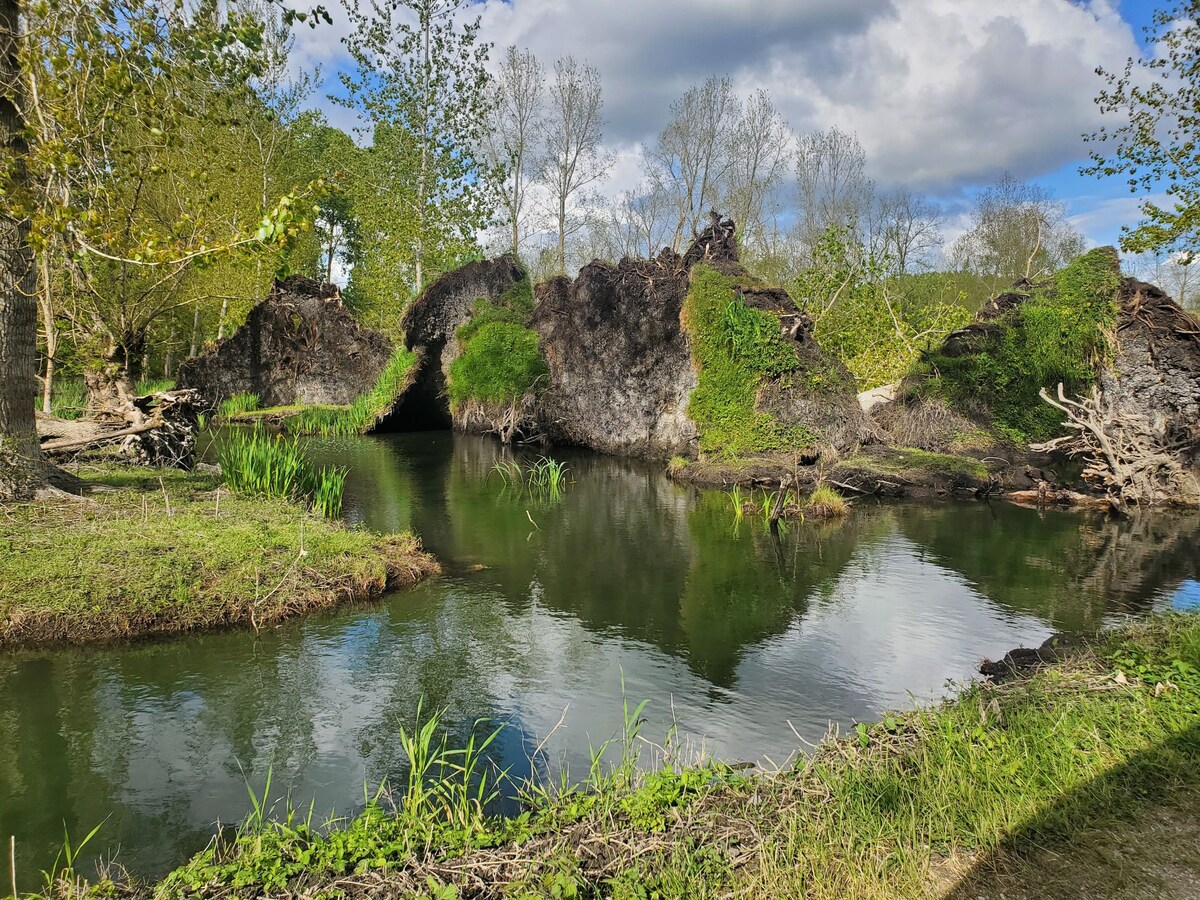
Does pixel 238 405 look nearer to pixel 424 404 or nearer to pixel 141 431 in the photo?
pixel 424 404

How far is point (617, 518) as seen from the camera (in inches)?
563

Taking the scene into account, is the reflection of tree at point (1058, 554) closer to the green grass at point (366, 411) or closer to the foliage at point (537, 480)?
the foliage at point (537, 480)

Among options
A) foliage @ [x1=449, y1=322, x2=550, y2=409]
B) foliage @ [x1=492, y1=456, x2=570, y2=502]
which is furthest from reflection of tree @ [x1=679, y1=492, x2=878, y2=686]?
foliage @ [x1=449, y1=322, x2=550, y2=409]

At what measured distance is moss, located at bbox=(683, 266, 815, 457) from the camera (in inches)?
726

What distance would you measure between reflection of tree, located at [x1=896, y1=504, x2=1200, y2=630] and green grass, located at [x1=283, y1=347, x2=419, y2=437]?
1872 centimetres

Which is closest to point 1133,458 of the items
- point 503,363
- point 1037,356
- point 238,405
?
point 1037,356

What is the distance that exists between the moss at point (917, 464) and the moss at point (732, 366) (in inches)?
59.5

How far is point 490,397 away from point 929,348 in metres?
14.6

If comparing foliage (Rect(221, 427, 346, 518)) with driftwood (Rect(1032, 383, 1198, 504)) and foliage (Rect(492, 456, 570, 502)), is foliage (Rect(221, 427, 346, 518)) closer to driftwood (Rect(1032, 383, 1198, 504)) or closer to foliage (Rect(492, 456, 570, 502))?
foliage (Rect(492, 456, 570, 502))

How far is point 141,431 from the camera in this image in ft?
43.5

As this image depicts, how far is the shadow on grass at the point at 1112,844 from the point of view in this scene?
319 centimetres

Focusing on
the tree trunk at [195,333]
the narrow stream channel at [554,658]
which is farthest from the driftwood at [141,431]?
the tree trunk at [195,333]

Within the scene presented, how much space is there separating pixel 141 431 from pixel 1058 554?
618 inches

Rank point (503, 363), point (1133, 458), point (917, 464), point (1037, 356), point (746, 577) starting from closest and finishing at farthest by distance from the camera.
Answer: point (746, 577) → point (1133, 458) → point (917, 464) → point (1037, 356) → point (503, 363)
